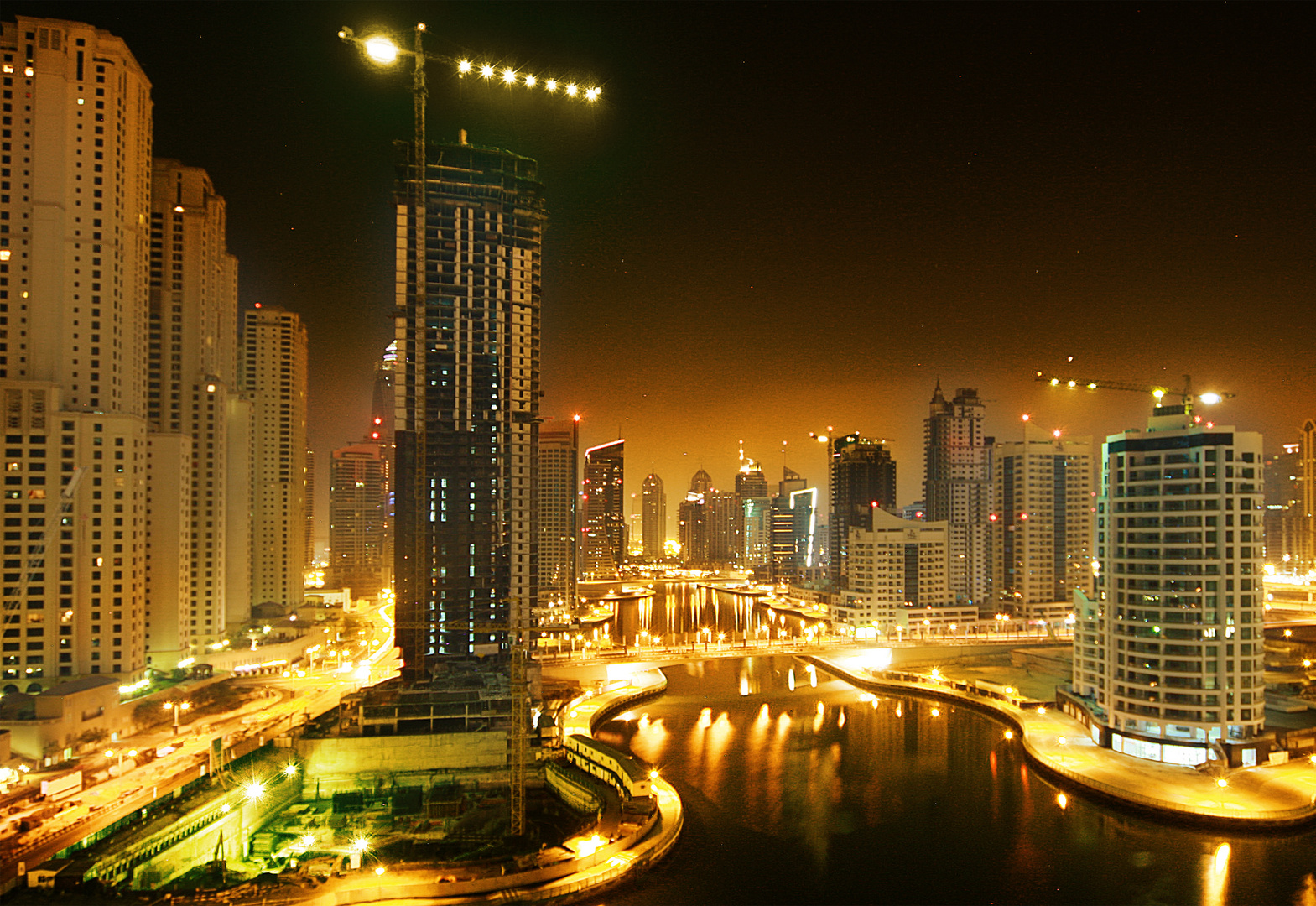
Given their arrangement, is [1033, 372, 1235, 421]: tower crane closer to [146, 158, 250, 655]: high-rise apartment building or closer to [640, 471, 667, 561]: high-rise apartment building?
[146, 158, 250, 655]: high-rise apartment building

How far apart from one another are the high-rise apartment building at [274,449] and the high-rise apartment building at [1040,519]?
31151mm

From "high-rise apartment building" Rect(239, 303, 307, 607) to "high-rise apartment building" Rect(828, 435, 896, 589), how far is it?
31256 mm

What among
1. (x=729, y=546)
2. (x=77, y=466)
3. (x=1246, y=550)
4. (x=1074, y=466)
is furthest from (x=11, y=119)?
(x=729, y=546)

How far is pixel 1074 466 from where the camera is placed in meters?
35.4

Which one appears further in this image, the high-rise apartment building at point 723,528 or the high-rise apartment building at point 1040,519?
the high-rise apartment building at point 723,528

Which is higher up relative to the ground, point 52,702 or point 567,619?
point 52,702

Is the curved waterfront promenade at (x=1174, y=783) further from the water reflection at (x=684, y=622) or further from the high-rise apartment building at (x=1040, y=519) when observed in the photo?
the high-rise apartment building at (x=1040, y=519)

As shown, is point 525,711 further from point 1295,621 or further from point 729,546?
point 729,546

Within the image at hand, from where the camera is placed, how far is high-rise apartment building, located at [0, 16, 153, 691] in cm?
1656

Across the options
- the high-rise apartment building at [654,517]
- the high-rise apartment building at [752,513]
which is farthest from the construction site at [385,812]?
the high-rise apartment building at [654,517]

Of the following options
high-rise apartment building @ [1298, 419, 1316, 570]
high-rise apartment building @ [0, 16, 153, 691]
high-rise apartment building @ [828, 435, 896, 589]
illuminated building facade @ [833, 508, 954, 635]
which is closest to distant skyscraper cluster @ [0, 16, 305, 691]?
high-rise apartment building @ [0, 16, 153, 691]

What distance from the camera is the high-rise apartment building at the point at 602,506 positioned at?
69.7 metres

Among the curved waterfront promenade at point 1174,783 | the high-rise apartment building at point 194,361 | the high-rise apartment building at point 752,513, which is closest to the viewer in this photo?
the curved waterfront promenade at point 1174,783

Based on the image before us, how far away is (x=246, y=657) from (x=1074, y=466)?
34.7 meters
